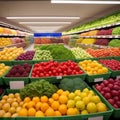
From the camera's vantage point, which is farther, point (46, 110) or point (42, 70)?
point (42, 70)

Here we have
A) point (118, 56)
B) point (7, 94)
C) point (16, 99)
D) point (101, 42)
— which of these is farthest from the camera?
point (101, 42)

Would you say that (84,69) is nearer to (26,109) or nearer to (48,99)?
(48,99)

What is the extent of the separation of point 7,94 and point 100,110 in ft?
4.69

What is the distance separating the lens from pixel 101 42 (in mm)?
8086

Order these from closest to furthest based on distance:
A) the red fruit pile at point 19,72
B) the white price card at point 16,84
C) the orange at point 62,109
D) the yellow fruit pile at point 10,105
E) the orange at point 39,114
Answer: the orange at point 39,114
the orange at point 62,109
the yellow fruit pile at point 10,105
the white price card at point 16,84
the red fruit pile at point 19,72

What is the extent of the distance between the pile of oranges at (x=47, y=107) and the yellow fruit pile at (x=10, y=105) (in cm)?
17

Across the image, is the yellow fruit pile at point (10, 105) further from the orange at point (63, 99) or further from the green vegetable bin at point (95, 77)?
the green vegetable bin at point (95, 77)

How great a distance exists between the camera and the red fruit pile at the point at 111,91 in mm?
2192

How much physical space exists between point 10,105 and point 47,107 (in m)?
0.59

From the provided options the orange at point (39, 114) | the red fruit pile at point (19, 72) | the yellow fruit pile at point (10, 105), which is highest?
the red fruit pile at point (19, 72)

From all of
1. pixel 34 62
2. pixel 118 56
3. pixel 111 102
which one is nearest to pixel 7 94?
pixel 34 62

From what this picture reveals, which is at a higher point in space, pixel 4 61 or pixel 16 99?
pixel 4 61

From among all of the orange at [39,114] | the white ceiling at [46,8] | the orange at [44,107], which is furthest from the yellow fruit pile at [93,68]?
the white ceiling at [46,8]

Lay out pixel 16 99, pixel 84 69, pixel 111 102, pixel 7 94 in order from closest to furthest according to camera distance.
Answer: pixel 111 102
pixel 16 99
pixel 7 94
pixel 84 69
